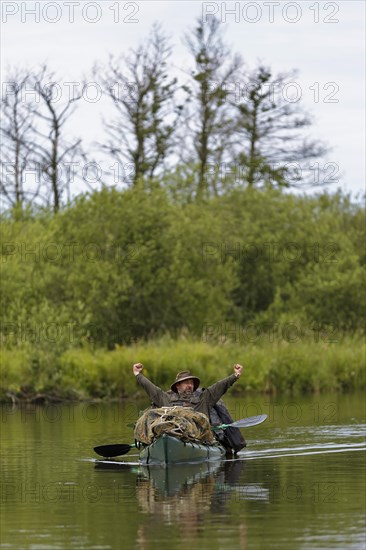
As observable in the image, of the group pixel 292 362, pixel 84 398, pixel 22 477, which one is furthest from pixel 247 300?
pixel 22 477

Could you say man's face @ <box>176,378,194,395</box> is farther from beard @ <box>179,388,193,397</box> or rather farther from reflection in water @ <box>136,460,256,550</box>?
reflection in water @ <box>136,460,256,550</box>

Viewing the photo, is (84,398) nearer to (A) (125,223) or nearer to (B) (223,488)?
(A) (125,223)

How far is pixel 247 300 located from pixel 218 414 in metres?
30.0

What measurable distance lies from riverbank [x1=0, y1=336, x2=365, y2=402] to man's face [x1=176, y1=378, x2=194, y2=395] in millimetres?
13491

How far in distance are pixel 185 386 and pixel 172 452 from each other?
189cm

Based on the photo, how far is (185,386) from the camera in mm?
23375

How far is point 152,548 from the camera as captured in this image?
1406 cm

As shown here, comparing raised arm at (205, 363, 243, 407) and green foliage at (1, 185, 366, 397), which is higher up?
green foliage at (1, 185, 366, 397)

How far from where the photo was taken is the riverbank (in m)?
36.8

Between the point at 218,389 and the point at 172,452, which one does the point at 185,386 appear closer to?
the point at 218,389

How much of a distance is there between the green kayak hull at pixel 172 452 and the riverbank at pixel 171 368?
1463 centimetres

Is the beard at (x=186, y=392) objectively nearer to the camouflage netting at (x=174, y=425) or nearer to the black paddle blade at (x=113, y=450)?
the camouflage netting at (x=174, y=425)

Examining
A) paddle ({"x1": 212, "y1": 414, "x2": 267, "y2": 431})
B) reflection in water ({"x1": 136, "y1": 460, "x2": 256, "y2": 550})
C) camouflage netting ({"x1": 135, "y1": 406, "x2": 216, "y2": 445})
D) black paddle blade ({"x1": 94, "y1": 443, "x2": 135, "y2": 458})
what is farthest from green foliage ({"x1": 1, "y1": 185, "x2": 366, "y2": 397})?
reflection in water ({"x1": 136, "y1": 460, "x2": 256, "y2": 550})

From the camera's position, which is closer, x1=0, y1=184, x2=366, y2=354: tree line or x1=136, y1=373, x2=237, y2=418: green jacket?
x1=136, y1=373, x2=237, y2=418: green jacket
